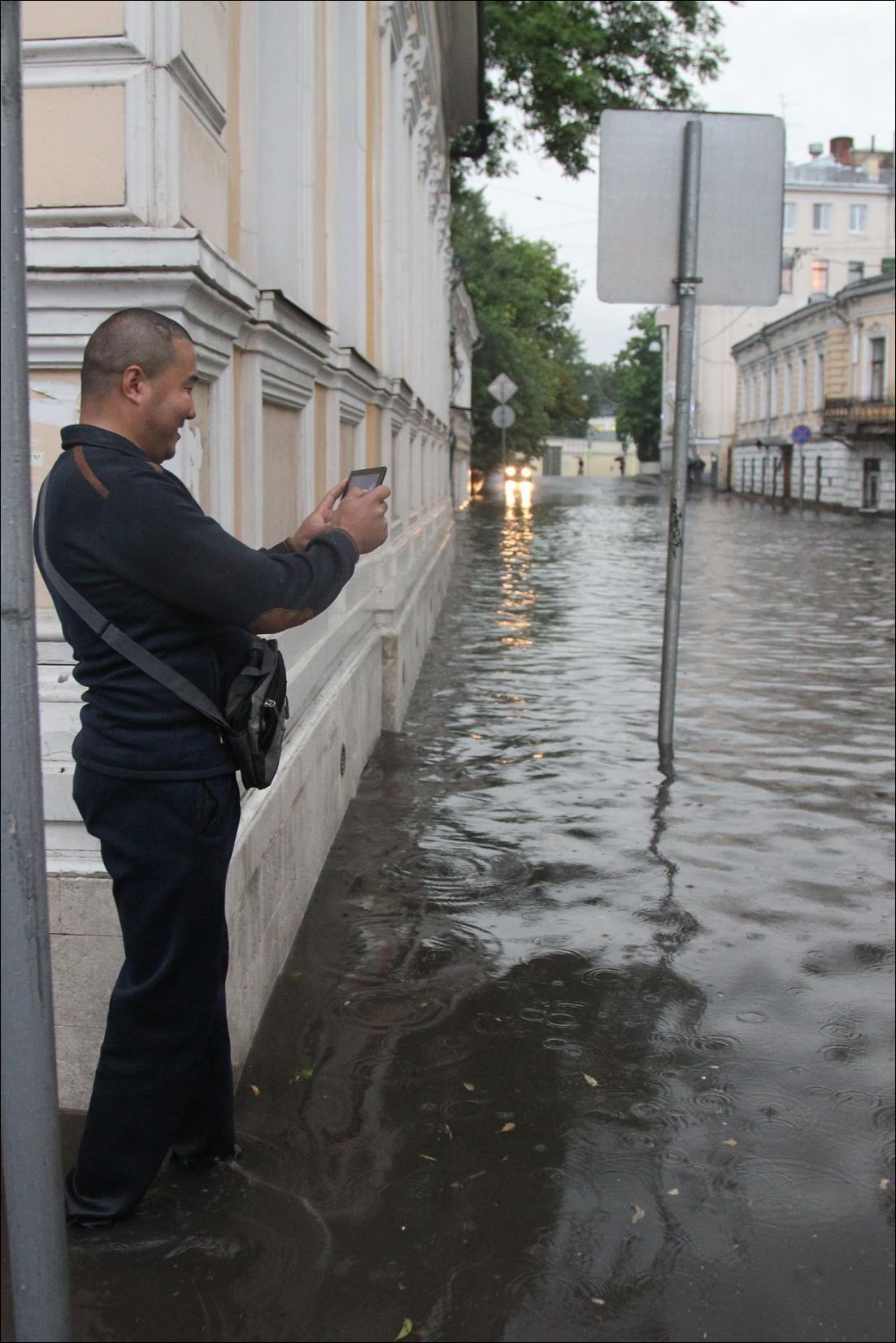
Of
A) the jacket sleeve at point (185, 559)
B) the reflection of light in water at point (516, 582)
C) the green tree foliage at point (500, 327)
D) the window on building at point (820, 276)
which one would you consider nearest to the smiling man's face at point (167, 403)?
the jacket sleeve at point (185, 559)

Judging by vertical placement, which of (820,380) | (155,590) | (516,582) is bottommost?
(516,582)

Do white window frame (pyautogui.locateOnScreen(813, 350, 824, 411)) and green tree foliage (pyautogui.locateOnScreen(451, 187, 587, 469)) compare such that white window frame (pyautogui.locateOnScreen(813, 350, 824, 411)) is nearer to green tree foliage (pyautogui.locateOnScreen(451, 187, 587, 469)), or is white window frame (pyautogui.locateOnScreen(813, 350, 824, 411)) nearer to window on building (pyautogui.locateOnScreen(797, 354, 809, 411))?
window on building (pyautogui.locateOnScreen(797, 354, 809, 411))

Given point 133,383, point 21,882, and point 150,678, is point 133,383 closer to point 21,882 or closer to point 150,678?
point 150,678

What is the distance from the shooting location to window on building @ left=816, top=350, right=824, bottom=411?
5716 centimetres

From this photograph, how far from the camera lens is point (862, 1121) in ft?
12.0

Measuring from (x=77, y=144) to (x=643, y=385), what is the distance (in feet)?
326

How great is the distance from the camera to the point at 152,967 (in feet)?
9.16

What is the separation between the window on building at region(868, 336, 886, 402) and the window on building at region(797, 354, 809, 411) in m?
6.53

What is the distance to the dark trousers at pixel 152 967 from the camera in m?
2.71

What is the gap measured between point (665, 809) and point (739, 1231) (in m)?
3.73

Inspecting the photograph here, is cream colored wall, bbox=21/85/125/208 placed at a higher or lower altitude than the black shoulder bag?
higher

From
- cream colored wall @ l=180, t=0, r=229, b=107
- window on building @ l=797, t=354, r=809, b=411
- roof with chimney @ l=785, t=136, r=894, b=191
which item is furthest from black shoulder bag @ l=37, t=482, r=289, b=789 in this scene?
roof with chimney @ l=785, t=136, r=894, b=191

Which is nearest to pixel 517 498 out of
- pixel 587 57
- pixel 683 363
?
pixel 587 57

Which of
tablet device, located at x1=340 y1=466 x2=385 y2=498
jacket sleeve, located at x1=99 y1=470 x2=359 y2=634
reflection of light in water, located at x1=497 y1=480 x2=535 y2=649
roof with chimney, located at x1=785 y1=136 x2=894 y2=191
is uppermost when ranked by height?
roof with chimney, located at x1=785 y1=136 x2=894 y2=191
